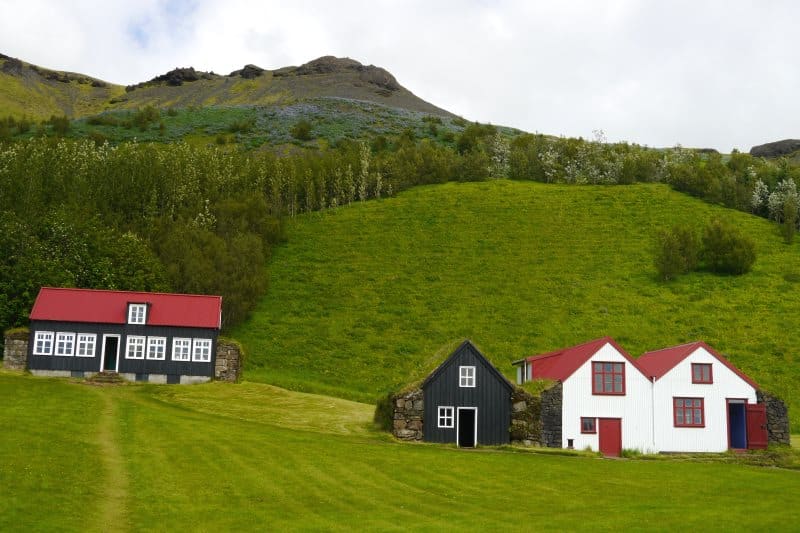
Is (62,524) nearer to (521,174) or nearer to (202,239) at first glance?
(202,239)

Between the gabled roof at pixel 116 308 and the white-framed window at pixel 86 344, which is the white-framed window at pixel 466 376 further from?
the white-framed window at pixel 86 344

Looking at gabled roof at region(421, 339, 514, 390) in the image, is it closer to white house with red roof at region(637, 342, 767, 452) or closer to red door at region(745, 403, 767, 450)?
white house with red roof at region(637, 342, 767, 452)

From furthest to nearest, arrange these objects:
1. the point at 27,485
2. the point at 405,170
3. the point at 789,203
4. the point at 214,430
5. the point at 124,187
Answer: the point at 405,170, the point at 789,203, the point at 124,187, the point at 214,430, the point at 27,485

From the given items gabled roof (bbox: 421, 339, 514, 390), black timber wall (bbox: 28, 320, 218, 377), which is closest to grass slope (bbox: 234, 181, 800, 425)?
gabled roof (bbox: 421, 339, 514, 390)

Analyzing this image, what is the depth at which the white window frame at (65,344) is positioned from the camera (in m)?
54.2

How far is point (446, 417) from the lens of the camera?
42.7 meters

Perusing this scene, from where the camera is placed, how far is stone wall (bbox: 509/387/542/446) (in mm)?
42625

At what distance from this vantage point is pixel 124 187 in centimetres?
7944

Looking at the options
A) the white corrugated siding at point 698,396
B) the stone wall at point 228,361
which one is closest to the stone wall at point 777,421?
the white corrugated siding at point 698,396

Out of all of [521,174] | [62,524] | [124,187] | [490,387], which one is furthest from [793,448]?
[521,174]

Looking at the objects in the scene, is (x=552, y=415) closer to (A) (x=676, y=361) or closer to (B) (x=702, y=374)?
(A) (x=676, y=361)

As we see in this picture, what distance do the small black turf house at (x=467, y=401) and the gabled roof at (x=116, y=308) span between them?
2066 centimetres

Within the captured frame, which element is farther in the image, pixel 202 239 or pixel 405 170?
pixel 405 170

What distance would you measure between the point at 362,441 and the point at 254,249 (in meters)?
46.2
